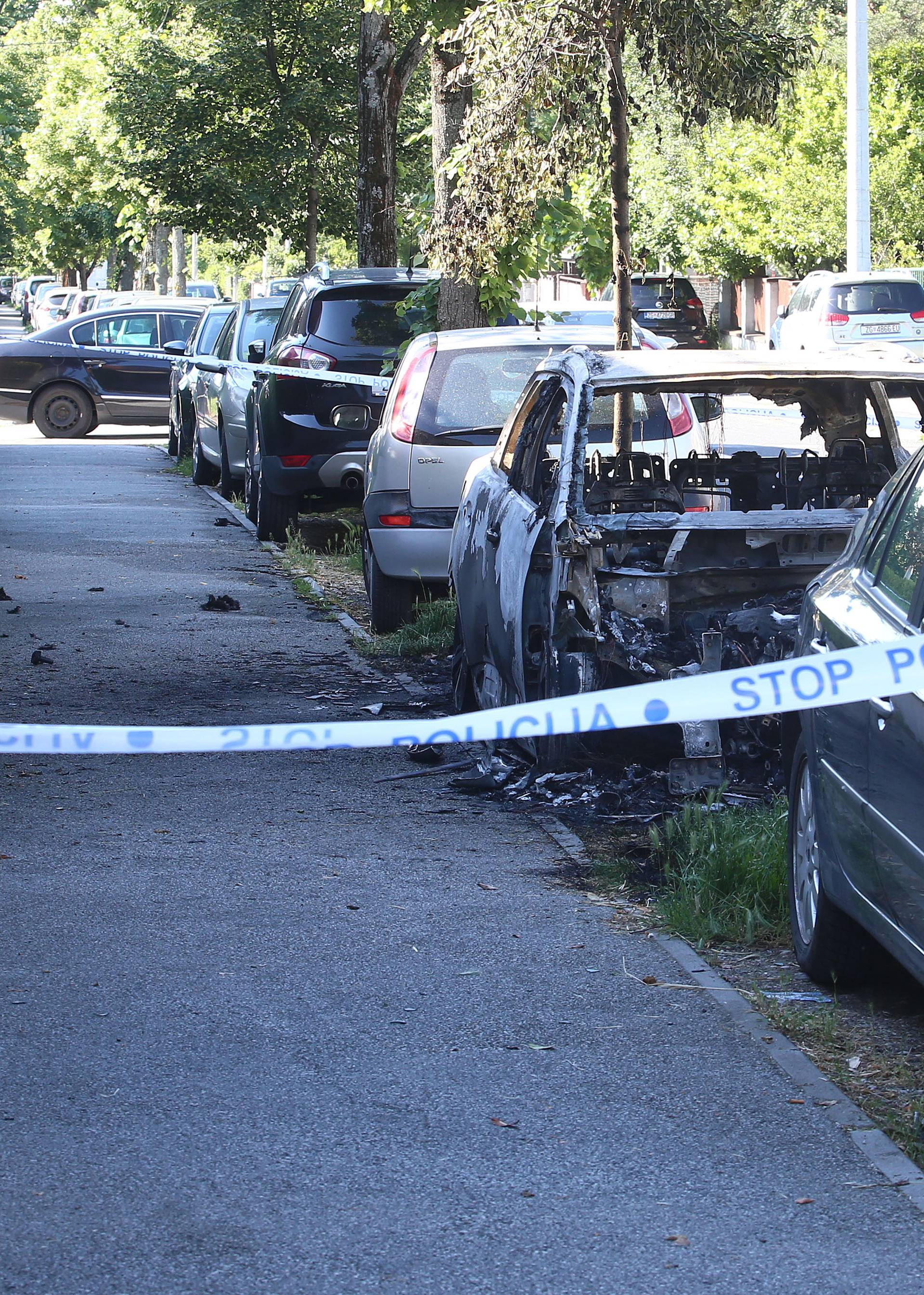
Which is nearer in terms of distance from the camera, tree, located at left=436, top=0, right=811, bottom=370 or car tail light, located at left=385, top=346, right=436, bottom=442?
car tail light, located at left=385, top=346, right=436, bottom=442

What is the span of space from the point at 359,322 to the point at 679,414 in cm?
502

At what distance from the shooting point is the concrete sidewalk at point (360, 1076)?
3566 millimetres

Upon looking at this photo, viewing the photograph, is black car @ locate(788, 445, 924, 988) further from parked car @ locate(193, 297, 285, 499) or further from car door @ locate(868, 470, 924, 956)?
parked car @ locate(193, 297, 285, 499)

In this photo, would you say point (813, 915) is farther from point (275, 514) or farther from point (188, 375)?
point (188, 375)

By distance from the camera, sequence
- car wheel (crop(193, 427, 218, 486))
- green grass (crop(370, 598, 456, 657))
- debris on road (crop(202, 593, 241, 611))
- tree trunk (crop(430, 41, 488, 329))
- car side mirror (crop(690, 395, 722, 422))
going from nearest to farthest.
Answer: car side mirror (crop(690, 395, 722, 422))
green grass (crop(370, 598, 456, 657))
debris on road (crop(202, 593, 241, 611))
tree trunk (crop(430, 41, 488, 329))
car wheel (crop(193, 427, 218, 486))

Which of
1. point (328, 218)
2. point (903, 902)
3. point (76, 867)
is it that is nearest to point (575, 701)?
point (903, 902)

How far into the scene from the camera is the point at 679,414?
9820 mm

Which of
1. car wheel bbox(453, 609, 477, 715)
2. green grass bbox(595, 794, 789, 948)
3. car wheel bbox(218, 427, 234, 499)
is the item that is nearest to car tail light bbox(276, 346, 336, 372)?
car wheel bbox(218, 427, 234, 499)

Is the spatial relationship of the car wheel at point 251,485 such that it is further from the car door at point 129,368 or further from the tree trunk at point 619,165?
the car door at point 129,368

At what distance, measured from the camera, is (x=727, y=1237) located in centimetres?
362

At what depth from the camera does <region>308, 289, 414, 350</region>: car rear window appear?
46.2 ft

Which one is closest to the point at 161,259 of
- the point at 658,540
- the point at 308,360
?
the point at 308,360

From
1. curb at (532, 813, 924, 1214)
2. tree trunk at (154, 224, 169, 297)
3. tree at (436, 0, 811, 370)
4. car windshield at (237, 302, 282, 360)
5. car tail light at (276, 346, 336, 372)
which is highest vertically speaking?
tree trunk at (154, 224, 169, 297)

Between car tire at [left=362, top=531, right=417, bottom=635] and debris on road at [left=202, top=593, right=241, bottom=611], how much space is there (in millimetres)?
1444
